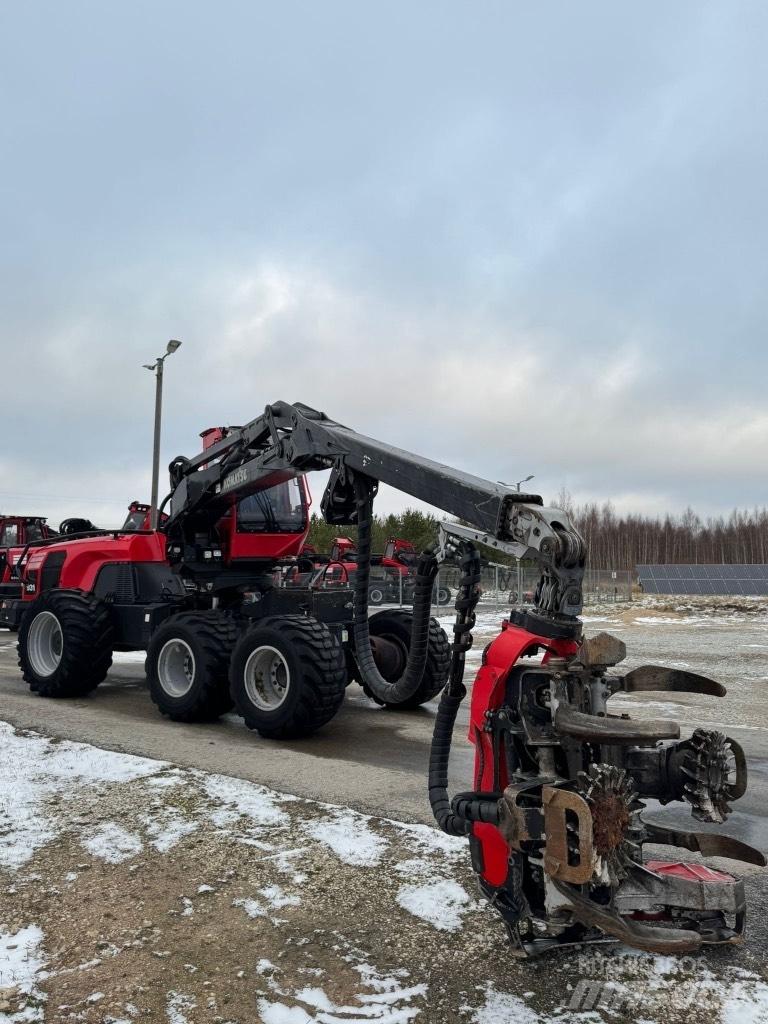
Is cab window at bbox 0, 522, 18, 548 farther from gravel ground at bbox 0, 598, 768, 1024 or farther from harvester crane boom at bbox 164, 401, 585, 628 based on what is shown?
gravel ground at bbox 0, 598, 768, 1024

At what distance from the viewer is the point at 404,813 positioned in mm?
5234

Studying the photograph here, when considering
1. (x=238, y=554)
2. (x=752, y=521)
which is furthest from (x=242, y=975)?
(x=752, y=521)

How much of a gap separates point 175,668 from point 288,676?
1986mm

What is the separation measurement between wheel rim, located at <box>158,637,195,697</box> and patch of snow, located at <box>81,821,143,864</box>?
141 inches

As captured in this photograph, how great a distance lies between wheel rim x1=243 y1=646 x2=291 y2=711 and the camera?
7598 mm

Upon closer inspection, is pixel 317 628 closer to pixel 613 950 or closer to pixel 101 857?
pixel 101 857

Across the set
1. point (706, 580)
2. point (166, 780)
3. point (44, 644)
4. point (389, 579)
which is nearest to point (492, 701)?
point (166, 780)

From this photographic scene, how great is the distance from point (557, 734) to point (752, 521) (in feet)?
313

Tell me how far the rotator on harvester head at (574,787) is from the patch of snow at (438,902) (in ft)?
1.25

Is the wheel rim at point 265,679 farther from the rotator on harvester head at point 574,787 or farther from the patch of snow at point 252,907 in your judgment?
the rotator on harvester head at point 574,787

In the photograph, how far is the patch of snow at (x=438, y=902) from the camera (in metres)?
3.75

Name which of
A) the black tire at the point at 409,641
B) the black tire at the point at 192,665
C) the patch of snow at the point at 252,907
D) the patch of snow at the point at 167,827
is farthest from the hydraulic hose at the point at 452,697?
the black tire at the point at 409,641

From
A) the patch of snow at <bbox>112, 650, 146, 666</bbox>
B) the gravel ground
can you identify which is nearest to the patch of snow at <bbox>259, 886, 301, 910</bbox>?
the gravel ground

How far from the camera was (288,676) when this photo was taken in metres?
7.29
